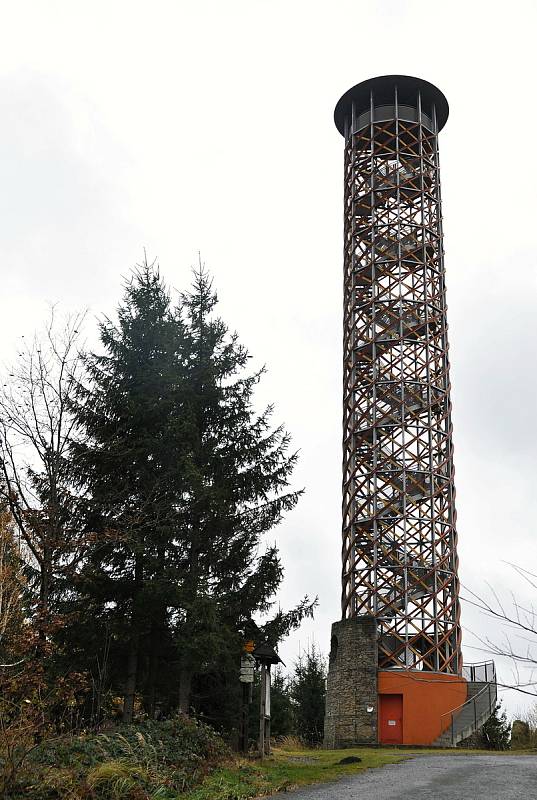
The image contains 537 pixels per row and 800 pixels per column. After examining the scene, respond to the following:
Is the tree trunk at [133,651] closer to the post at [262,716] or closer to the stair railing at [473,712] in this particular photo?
the post at [262,716]

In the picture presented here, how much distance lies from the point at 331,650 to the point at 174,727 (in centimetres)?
1531

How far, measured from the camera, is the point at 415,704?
81.5 ft

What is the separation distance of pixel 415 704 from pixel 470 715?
5.60 ft

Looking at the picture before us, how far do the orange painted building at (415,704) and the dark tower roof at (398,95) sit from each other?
2069cm

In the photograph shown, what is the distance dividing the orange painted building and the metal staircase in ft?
0.53

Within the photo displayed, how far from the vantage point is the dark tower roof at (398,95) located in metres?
32.5

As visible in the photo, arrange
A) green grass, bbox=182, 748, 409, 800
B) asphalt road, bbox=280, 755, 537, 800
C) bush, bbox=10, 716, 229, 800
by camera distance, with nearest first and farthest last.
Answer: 1. bush, bbox=10, 716, 229, 800
2. asphalt road, bbox=280, 755, 537, 800
3. green grass, bbox=182, 748, 409, 800

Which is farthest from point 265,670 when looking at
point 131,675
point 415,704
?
point 415,704

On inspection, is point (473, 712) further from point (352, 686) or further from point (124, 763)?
point (124, 763)

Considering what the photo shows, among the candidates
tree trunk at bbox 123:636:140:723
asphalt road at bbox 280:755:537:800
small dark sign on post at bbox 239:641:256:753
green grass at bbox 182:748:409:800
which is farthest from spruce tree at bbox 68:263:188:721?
asphalt road at bbox 280:755:537:800

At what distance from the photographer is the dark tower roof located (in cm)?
3247

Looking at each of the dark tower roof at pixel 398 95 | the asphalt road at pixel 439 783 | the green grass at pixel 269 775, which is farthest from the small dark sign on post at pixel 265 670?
the dark tower roof at pixel 398 95

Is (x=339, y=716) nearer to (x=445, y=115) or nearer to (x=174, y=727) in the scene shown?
(x=174, y=727)

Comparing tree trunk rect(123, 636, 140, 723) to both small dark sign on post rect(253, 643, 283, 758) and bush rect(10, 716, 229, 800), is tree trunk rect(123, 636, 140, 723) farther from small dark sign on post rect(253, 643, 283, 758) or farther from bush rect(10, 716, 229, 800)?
bush rect(10, 716, 229, 800)
